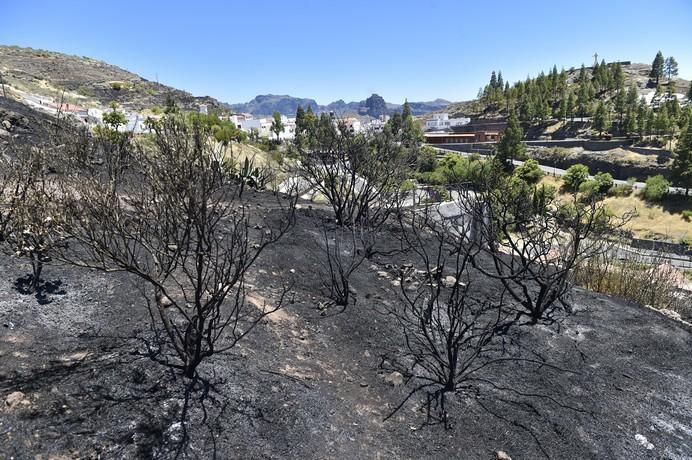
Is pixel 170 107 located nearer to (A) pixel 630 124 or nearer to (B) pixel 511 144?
(B) pixel 511 144

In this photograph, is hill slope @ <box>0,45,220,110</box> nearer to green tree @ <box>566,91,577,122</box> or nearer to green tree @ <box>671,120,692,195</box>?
green tree @ <box>671,120,692,195</box>

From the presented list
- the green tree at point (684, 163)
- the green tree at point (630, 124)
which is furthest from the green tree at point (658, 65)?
the green tree at point (684, 163)

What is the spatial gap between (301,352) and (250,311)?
801mm

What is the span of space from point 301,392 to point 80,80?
69.9 meters

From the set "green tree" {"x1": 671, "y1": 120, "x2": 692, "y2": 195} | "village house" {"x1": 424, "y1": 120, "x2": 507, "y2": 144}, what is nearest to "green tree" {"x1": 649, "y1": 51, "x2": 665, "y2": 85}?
"village house" {"x1": 424, "y1": 120, "x2": 507, "y2": 144}

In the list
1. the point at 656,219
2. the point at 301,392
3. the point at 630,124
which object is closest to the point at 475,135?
the point at 630,124

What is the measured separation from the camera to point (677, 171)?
1441 inches

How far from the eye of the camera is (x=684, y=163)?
1420 inches

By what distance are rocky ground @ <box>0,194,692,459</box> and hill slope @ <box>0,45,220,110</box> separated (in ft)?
164

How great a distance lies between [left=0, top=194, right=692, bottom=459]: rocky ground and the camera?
2.97 metres

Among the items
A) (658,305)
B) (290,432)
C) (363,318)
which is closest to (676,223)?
(658,305)

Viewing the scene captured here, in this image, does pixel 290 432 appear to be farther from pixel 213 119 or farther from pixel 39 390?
pixel 213 119

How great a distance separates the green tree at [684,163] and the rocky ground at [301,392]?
126ft

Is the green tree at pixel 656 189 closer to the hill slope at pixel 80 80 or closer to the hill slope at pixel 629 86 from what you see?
the hill slope at pixel 629 86
